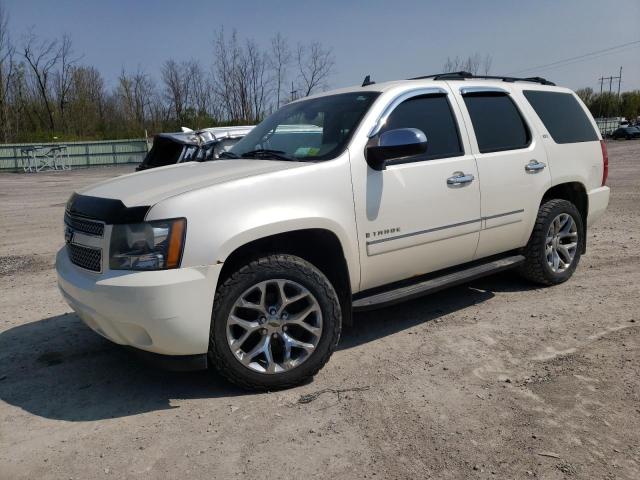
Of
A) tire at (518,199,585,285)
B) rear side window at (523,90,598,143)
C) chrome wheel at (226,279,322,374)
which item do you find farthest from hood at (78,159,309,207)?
rear side window at (523,90,598,143)

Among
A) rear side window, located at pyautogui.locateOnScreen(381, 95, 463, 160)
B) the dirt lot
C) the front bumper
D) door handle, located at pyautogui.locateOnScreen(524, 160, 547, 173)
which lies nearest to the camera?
the dirt lot

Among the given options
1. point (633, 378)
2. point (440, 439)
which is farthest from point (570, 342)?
point (440, 439)

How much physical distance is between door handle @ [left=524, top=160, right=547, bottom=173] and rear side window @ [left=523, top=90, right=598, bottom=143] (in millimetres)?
422

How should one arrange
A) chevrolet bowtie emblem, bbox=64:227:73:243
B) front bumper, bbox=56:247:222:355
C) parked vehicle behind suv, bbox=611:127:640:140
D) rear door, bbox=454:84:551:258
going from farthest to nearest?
1. parked vehicle behind suv, bbox=611:127:640:140
2. rear door, bbox=454:84:551:258
3. chevrolet bowtie emblem, bbox=64:227:73:243
4. front bumper, bbox=56:247:222:355

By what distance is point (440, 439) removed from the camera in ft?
9.00

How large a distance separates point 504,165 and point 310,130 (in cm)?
167

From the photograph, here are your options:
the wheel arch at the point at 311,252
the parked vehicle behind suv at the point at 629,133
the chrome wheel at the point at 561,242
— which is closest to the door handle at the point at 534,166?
the chrome wheel at the point at 561,242

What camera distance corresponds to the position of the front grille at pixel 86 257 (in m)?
3.05

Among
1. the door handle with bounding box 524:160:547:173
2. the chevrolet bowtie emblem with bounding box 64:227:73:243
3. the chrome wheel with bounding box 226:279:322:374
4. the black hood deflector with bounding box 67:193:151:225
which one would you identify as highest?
the door handle with bounding box 524:160:547:173

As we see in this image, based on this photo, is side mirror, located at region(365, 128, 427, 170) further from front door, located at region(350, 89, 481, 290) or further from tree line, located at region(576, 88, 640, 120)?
tree line, located at region(576, 88, 640, 120)

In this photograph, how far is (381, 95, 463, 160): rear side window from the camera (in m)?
3.93

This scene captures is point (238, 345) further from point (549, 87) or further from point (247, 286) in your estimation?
point (549, 87)

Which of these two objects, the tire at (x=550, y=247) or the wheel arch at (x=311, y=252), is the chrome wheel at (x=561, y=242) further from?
the wheel arch at (x=311, y=252)

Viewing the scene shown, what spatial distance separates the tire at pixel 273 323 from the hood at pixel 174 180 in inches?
22.3
